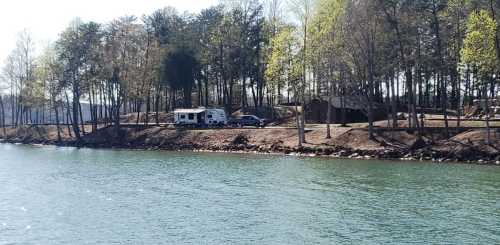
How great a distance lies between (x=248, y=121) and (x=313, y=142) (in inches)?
659

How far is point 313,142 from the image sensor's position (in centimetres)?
5925

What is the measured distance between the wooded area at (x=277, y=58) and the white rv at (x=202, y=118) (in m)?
5.76

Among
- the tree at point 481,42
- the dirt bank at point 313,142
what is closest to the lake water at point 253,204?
the dirt bank at point 313,142

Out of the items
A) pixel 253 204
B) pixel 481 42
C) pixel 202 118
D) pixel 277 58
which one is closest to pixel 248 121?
pixel 202 118

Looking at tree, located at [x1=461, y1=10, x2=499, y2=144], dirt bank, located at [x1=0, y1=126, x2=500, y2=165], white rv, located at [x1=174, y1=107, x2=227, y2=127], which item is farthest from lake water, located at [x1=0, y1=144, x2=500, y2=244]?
white rv, located at [x1=174, y1=107, x2=227, y2=127]

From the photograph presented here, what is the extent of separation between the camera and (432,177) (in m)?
37.9

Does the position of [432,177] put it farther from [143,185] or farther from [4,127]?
[4,127]

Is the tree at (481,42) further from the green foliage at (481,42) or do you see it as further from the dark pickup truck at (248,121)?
the dark pickup truck at (248,121)

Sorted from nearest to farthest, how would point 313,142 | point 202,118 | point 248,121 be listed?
1. point 313,142
2. point 248,121
3. point 202,118

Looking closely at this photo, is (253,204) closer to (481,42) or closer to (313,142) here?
(481,42)

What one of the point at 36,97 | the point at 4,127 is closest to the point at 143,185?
the point at 36,97

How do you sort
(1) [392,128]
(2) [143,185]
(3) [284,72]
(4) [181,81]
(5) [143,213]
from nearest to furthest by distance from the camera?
1. (5) [143,213]
2. (2) [143,185]
3. (1) [392,128]
4. (3) [284,72]
5. (4) [181,81]

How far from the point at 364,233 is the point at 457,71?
1525 inches

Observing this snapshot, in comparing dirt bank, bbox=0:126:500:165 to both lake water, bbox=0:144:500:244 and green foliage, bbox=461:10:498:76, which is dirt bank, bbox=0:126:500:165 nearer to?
lake water, bbox=0:144:500:244
